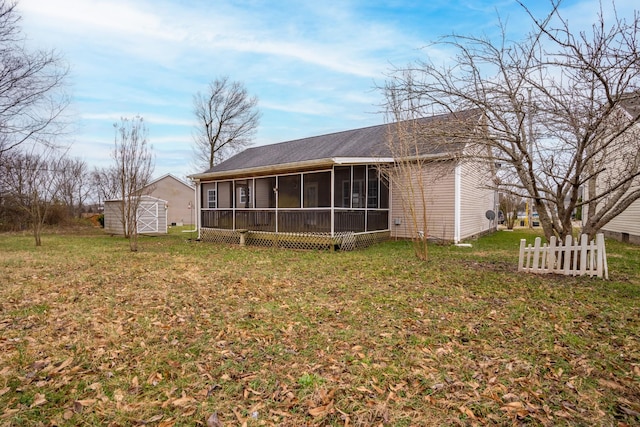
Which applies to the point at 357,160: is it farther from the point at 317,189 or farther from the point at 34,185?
the point at 34,185

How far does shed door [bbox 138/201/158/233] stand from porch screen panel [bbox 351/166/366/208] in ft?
42.9

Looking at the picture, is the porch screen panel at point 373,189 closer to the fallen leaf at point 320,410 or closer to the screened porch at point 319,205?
the screened porch at point 319,205

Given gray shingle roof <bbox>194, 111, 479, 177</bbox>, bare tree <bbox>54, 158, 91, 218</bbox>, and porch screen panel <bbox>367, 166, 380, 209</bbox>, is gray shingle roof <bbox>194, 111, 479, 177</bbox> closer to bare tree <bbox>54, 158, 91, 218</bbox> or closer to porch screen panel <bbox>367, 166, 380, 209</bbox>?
porch screen panel <bbox>367, 166, 380, 209</bbox>

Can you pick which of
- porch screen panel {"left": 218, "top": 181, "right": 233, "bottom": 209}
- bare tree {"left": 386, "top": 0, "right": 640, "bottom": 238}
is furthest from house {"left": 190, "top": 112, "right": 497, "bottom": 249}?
bare tree {"left": 386, "top": 0, "right": 640, "bottom": 238}

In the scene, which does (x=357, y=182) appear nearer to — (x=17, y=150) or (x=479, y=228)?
(x=479, y=228)

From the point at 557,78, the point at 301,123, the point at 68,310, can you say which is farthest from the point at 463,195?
the point at 301,123

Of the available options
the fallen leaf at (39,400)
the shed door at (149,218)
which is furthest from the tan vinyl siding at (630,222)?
the shed door at (149,218)

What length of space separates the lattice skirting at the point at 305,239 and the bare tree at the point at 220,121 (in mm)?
17002

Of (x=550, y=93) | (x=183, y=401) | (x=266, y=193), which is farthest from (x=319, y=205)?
(x=183, y=401)

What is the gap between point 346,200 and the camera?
13.6m

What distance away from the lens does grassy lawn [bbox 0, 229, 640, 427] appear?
8.60 feet

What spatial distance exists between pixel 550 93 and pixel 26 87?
1212 centimetres

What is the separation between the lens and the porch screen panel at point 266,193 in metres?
16.1

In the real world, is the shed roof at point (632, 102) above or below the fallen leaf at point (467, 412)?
above
